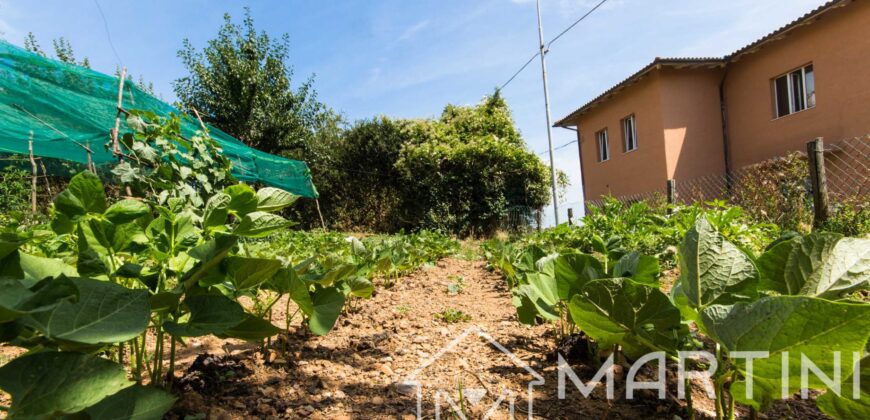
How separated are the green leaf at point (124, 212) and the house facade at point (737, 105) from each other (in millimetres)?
10205

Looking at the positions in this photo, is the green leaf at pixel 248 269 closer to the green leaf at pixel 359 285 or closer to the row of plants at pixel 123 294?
the row of plants at pixel 123 294

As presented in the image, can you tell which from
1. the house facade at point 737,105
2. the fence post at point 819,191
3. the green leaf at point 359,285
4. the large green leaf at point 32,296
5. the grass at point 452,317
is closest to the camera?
the large green leaf at point 32,296

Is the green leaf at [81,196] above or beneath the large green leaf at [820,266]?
above

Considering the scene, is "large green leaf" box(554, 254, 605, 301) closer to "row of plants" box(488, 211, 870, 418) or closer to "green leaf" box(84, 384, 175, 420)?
"row of plants" box(488, 211, 870, 418)

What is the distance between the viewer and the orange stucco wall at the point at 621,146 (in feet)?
A: 33.1

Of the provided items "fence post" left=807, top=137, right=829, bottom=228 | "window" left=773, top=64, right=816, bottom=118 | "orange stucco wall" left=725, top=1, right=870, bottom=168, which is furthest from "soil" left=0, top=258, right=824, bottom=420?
"window" left=773, top=64, right=816, bottom=118

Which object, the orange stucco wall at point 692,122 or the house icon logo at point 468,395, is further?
the orange stucco wall at point 692,122

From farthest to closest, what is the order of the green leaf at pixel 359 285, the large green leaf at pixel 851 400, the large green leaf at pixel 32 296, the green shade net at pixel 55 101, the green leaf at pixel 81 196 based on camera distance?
the green shade net at pixel 55 101
the green leaf at pixel 359 285
the green leaf at pixel 81 196
the large green leaf at pixel 851 400
the large green leaf at pixel 32 296

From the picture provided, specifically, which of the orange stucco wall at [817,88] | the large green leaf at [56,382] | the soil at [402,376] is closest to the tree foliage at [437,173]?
the orange stucco wall at [817,88]

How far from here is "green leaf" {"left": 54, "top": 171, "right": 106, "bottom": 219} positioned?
2.61 feet

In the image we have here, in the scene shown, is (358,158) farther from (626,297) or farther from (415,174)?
(626,297)

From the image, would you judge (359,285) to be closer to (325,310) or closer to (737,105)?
(325,310)

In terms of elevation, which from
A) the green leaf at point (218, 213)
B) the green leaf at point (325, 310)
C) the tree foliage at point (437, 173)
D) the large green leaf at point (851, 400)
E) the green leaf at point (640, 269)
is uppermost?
the tree foliage at point (437, 173)

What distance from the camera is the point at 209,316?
2.35 ft
